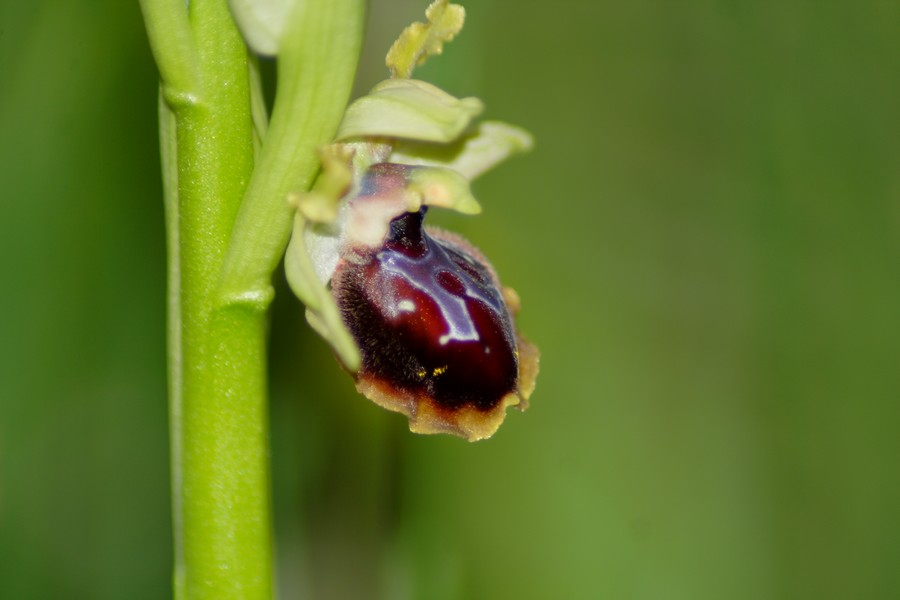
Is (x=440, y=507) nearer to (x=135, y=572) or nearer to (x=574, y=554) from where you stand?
(x=574, y=554)

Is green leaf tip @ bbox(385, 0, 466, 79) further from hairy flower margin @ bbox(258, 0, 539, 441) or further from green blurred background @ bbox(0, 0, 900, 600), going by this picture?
green blurred background @ bbox(0, 0, 900, 600)

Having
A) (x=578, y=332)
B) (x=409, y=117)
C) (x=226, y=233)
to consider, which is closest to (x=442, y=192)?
(x=409, y=117)

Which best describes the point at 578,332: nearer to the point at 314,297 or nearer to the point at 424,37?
the point at 424,37

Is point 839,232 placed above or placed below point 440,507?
above

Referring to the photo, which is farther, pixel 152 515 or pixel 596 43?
pixel 596 43

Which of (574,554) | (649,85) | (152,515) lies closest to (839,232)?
(649,85)

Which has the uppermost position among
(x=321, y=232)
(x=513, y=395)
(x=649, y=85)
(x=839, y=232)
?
(x=649, y=85)

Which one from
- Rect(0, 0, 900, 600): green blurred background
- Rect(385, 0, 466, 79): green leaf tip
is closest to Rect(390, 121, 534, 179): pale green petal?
Rect(385, 0, 466, 79): green leaf tip
